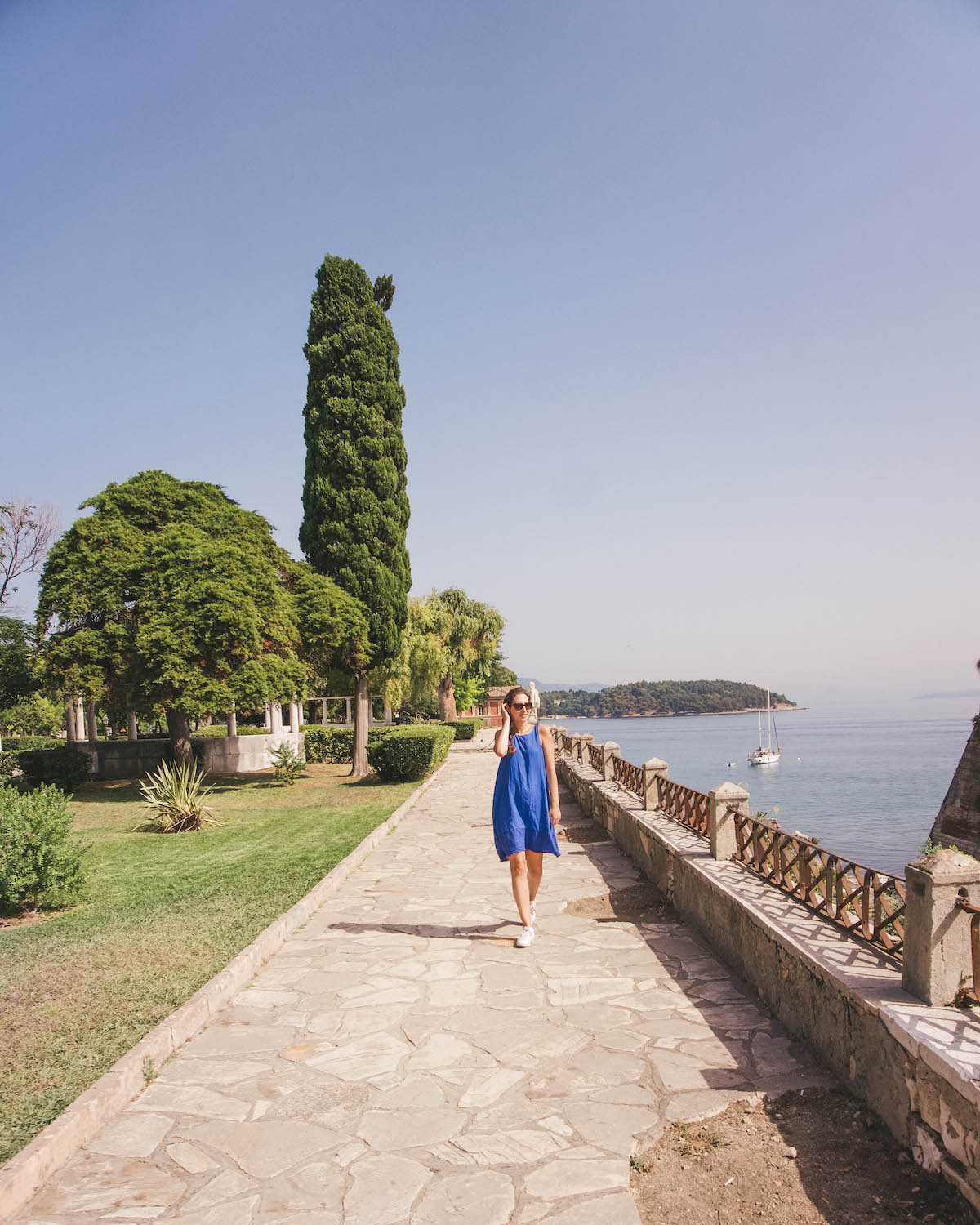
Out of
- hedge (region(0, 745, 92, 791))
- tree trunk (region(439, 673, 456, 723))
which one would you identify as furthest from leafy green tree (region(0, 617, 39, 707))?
tree trunk (region(439, 673, 456, 723))

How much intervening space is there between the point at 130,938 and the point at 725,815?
15.6ft

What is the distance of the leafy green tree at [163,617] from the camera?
15523 millimetres

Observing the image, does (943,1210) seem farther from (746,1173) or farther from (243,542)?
(243,542)

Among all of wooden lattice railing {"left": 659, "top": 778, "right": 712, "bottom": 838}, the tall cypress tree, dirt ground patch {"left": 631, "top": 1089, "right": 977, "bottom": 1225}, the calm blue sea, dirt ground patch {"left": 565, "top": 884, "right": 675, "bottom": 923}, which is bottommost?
the calm blue sea

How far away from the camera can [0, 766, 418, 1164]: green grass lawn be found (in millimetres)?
3994

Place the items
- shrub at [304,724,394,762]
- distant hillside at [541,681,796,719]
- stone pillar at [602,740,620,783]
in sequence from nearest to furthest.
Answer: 1. stone pillar at [602,740,620,783]
2. shrub at [304,724,394,762]
3. distant hillside at [541,681,796,719]

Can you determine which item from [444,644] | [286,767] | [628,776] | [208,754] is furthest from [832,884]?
[444,644]

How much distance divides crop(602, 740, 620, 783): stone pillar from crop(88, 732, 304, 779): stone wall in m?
12.4

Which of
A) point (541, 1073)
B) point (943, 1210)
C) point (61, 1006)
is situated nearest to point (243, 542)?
point (61, 1006)

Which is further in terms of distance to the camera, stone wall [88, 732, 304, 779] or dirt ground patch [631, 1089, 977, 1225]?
stone wall [88, 732, 304, 779]

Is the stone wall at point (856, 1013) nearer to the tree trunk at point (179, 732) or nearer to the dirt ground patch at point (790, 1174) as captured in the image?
the dirt ground patch at point (790, 1174)

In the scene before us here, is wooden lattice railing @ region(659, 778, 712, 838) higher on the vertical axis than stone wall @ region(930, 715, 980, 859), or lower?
higher

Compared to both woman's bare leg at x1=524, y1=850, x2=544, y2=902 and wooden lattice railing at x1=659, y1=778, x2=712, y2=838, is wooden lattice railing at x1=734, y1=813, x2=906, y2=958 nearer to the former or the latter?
wooden lattice railing at x1=659, y1=778, x2=712, y2=838

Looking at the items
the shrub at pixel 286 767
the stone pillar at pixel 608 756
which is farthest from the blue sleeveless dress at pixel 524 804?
the shrub at pixel 286 767
